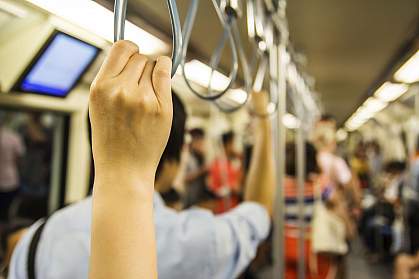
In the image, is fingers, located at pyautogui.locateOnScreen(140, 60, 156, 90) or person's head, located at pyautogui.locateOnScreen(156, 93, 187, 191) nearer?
fingers, located at pyautogui.locateOnScreen(140, 60, 156, 90)

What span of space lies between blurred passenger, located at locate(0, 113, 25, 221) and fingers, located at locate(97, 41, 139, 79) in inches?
115

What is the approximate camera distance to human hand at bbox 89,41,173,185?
344 millimetres

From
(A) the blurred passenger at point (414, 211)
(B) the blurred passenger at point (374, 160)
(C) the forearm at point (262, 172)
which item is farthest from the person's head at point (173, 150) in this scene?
(B) the blurred passenger at point (374, 160)

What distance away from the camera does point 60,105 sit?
107 inches

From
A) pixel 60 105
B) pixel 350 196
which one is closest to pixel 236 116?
pixel 350 196

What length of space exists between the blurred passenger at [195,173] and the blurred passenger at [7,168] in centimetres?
147

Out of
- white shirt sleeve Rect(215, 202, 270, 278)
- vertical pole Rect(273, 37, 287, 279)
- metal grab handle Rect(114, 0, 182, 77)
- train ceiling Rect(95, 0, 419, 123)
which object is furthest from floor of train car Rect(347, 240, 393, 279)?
metal grab handle Rect(114, 0, 182, 77)

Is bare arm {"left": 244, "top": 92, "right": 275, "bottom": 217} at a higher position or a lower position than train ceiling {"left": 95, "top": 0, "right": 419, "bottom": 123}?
lower

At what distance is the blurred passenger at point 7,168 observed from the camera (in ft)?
9.64

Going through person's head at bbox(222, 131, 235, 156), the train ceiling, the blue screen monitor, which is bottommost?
person's head at bbox(222, 131, 235, 156)

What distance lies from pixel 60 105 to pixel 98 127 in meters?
2.57

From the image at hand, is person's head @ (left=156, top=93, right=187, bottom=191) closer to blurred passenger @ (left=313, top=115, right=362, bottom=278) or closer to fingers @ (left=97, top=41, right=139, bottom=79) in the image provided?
fingers @ (left=97, top=41, right=139, bottom=79)

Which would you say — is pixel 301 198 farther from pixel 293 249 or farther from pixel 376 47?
pixel 376 47

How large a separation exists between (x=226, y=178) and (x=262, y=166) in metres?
2.18
